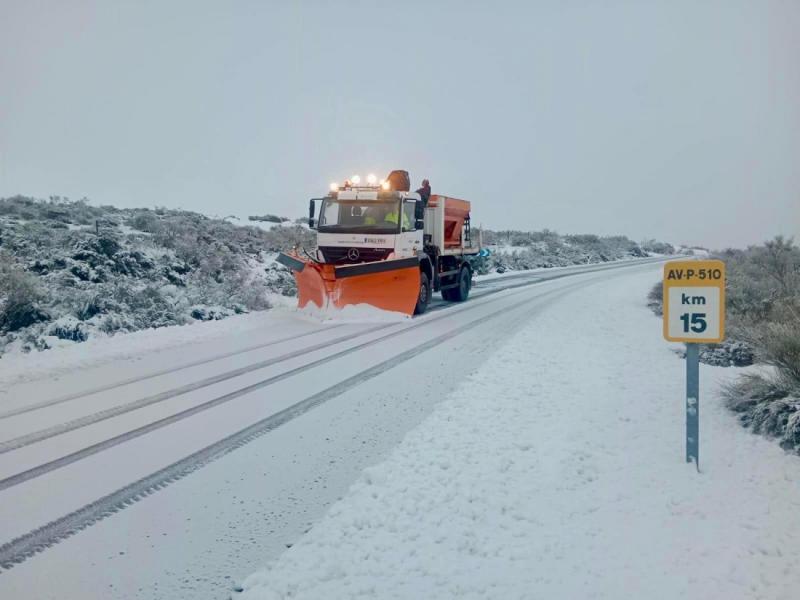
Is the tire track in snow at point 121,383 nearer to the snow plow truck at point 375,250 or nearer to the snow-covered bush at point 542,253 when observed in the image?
the snow plow truck at point 375,250

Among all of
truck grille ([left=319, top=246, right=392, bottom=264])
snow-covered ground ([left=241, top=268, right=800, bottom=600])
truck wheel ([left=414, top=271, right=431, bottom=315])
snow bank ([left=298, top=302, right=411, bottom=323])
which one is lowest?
snow-covered ground ([left=241, top=268, right=800, bottom=600])

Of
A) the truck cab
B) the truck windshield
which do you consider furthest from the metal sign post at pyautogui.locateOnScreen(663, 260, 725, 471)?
the truck windshield

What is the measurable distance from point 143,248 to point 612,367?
1366 centimetres

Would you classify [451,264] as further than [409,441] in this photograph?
Yes

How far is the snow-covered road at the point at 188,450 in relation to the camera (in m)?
3.36

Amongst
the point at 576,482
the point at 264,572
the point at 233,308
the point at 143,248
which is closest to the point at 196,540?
the point at 264,572

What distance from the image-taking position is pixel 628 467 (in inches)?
181

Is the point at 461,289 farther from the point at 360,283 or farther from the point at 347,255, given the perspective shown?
the point at 360,283

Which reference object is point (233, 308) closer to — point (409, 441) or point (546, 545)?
point (409, 441)

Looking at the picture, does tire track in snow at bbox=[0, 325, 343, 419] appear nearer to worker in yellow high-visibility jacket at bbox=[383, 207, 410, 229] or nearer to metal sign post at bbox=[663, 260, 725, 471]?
worker in yellow high-visibility jacket at bbox=[383, 207, 410, 229]

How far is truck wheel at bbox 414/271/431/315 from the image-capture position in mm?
13850

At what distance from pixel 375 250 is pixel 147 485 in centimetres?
979

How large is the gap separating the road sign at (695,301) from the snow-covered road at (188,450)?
2.49m

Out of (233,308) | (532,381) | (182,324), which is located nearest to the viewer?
(532,381)
